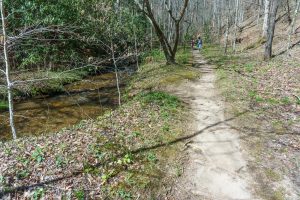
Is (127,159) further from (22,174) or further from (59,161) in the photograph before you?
(22,174)

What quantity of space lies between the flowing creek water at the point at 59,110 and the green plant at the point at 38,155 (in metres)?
3.32

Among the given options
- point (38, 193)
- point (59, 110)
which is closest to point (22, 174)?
point (38, 193)

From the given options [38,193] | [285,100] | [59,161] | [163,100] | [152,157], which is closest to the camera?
[38,193]

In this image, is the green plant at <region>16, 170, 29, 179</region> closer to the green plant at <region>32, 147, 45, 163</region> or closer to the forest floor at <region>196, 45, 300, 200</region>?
the green plant at <region>32, 147, 45, 163</region>

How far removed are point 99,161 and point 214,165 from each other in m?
2.69

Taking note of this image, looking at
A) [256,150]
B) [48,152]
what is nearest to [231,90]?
[256,150]

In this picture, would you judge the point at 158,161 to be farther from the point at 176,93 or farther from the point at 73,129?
the point at 176,93

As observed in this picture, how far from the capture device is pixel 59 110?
12.9 metres

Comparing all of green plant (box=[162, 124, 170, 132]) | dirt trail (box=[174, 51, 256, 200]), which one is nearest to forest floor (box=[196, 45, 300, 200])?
dirt trail (box=[174, 51, 256, 200])

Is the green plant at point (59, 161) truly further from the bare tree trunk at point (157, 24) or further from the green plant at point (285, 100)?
the bare tree trunk at point (157, 24)

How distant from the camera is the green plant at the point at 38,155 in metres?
6.21

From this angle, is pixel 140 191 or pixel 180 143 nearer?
pixel 140 191

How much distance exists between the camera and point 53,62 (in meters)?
19.5

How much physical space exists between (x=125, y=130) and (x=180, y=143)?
5.31 ft
